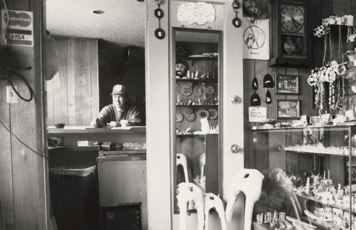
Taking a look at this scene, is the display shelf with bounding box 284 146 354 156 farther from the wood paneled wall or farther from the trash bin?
the wood paneled wall

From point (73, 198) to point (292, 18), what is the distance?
3244 millimetres

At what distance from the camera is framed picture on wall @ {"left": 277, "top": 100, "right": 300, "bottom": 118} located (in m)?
3.29

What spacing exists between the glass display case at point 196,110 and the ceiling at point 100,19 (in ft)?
7.41

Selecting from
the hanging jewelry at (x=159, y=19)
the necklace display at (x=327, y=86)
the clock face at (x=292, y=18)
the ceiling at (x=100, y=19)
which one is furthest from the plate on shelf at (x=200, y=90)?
the ceiling at (x=100, y=19)

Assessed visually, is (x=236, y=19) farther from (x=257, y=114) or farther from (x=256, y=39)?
(x=257, y=114)

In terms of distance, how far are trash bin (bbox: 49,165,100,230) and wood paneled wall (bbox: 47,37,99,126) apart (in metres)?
3.27

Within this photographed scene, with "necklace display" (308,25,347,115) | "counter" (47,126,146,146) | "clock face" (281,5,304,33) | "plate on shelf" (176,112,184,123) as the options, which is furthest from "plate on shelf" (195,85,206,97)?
"counter" (47,126,146,146)

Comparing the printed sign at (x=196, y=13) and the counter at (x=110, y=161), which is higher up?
the printed sign at (x=196, y=13)

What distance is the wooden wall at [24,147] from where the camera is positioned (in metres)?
2.35

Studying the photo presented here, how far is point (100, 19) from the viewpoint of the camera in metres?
5.62

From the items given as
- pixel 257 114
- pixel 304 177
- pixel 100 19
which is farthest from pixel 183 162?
pixel 100 19

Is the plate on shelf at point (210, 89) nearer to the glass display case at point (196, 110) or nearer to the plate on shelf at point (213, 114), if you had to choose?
the glass display case at point (196, 110)

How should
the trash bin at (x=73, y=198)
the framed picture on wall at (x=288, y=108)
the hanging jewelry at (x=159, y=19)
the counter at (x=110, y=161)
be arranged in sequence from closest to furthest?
the hanging jewelry at (x=159, y=19) < the framed picture on wall at (x=288, y=108) < the trash bin at (x=73, y=198) < the counter at (x=110, y=161)

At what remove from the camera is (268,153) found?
319 cm
